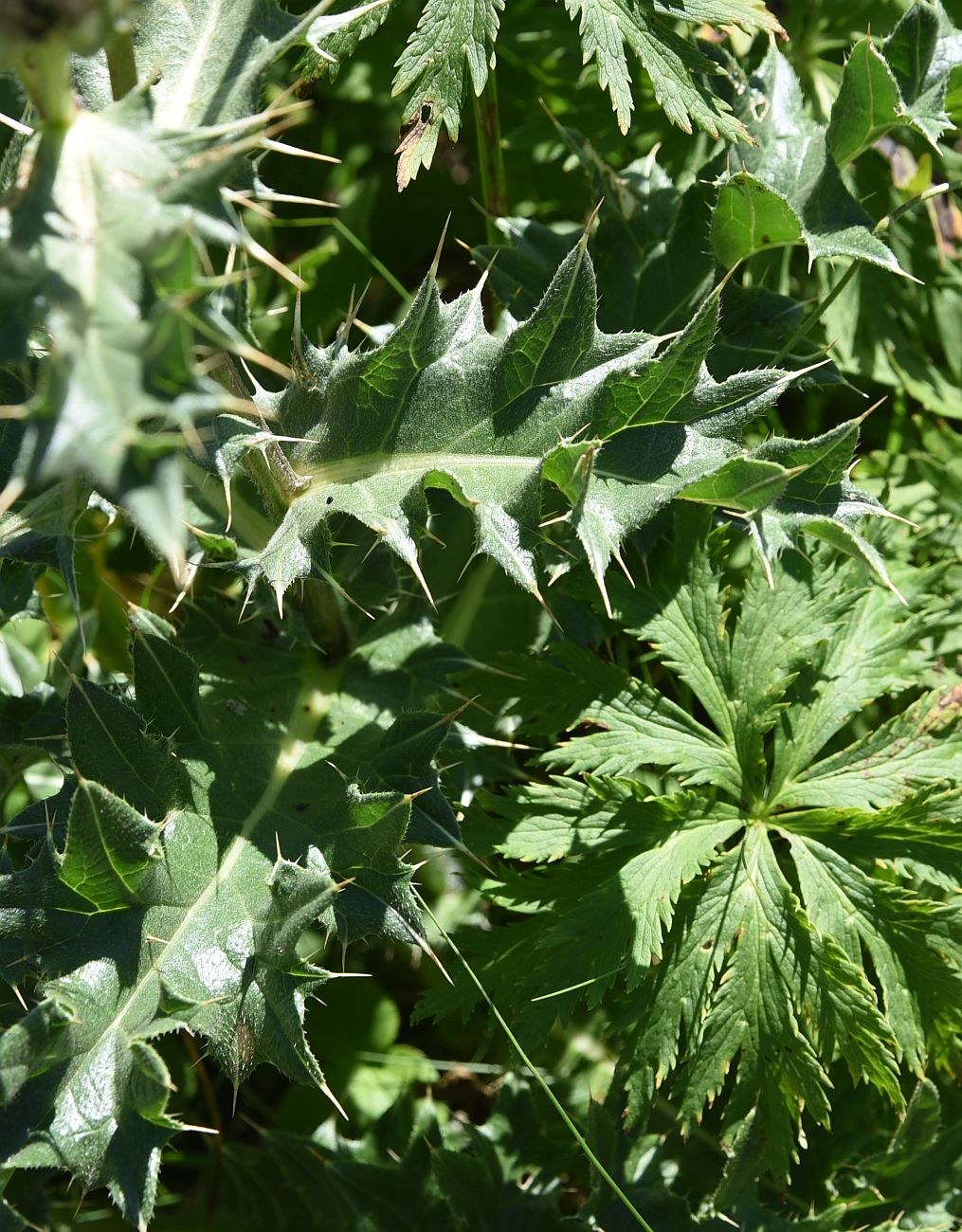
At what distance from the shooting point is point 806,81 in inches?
136

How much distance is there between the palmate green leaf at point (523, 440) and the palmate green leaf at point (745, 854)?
43 cm

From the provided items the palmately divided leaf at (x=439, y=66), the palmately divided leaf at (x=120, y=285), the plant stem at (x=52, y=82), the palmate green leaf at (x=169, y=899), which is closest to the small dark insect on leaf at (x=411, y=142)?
the palmately divided leaf at (x=439, y=66)

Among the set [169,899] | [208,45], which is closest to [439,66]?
[208,45]

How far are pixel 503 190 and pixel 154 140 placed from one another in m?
1.72

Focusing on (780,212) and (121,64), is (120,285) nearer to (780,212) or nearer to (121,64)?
(121,64)

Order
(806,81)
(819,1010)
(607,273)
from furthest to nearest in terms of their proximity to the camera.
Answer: (806,81) → (607,273) → (819,1010)

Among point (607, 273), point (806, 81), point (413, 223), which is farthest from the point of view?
point (413, 223)

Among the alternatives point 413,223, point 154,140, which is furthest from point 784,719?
point 413,223

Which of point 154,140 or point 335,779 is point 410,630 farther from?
point 154,140

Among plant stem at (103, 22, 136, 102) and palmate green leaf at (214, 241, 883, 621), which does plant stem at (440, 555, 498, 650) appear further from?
plant stem at (103, 22, 136, 102)

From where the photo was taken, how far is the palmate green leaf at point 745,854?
7.79ft

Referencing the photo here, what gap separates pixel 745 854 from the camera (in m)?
2.49

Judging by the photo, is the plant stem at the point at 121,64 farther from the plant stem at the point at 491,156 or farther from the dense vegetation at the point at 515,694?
the plant stem at the point at 491,156

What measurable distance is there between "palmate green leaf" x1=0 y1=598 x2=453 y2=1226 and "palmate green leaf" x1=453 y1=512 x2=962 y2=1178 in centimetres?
37
